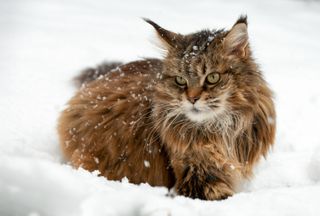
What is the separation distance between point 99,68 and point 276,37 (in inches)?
159

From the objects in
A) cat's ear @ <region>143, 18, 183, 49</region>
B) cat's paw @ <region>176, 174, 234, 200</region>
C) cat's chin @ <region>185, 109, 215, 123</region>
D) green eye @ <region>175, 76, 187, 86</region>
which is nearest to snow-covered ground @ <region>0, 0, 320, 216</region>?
cat's ear @ <region>143, 18, 183, 49</region>

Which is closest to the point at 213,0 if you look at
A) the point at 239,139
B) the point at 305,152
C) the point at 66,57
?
the point at 66,57

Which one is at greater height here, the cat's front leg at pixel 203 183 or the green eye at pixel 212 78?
the green eye at pixel 212 78

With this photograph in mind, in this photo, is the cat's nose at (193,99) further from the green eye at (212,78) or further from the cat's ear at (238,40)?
the cat's ear at (238,40)

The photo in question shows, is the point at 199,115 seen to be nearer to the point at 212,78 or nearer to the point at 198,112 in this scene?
the point at 198,112

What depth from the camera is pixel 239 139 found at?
3.20m

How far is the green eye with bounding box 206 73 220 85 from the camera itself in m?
2.89

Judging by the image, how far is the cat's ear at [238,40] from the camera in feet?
9.54

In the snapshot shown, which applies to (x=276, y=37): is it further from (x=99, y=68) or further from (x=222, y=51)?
(x=222, y=51)

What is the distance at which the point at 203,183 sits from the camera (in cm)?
303

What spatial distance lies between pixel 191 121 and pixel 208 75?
33 cm

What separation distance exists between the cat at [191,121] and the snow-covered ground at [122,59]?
0.31m

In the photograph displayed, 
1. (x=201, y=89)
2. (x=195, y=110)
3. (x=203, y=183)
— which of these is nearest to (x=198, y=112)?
(x=195, y=110)

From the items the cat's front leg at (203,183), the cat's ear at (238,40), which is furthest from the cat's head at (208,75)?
the cat's front leg at (203,183)
